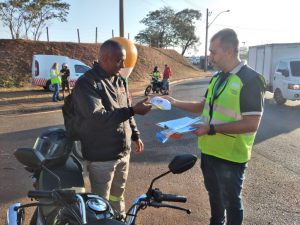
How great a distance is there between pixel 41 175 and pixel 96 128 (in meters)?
0.52

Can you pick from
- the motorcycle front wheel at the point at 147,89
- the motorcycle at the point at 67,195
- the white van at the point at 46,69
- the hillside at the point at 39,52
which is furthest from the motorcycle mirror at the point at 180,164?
the hillside at the point at 39,52

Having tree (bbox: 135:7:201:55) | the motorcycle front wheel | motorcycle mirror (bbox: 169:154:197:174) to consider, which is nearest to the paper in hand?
motorcycle mirror (bbox: 169:154:197:174)

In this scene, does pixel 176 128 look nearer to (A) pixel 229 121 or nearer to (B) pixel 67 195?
(A) pixel 229 121

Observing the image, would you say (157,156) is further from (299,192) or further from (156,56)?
(156,56)

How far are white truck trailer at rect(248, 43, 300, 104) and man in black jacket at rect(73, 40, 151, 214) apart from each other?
1309 cm

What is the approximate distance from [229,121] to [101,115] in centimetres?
98

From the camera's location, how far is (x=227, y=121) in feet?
9.58

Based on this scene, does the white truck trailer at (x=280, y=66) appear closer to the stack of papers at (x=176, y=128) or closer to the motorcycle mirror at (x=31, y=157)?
the stack of papers at (x=176, y=128)

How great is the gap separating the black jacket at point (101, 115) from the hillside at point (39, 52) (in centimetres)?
2148

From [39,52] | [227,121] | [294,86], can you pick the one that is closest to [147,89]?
[294,86]

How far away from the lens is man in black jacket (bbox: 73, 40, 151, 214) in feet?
9.07

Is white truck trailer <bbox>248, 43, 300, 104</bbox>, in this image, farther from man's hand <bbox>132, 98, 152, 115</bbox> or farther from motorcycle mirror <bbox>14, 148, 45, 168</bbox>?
motorcycle mirror <bbox>14, 148, 45, 168</bbox>

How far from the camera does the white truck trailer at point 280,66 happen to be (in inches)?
591

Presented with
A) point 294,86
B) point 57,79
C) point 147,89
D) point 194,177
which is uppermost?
point 57,79
